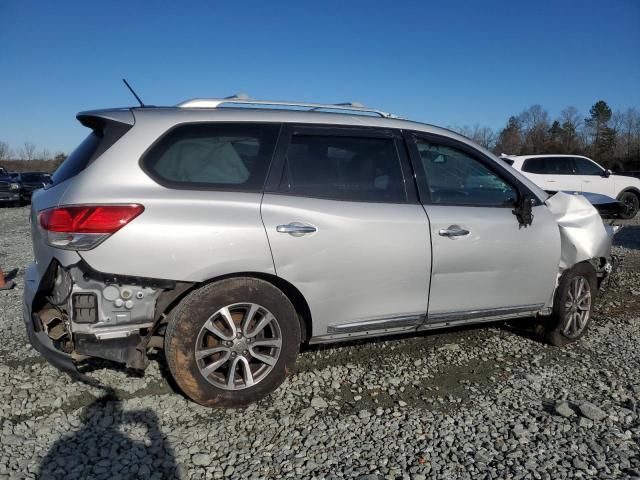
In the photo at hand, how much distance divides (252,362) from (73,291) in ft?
3.78

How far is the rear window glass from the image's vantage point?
282 cm

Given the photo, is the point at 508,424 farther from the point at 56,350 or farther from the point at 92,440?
the point at 56,350

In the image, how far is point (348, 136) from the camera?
3305mm

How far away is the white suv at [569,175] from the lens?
1320 cm

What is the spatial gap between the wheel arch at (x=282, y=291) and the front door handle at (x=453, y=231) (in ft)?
3.62

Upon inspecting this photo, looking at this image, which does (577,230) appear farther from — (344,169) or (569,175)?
(569,175)

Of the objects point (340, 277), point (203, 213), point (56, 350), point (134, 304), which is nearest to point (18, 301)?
point (56, 350)

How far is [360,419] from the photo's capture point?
2889 mm

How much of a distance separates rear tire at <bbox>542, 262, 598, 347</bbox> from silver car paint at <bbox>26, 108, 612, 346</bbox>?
237 mm

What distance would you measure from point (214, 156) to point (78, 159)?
2.76 feet

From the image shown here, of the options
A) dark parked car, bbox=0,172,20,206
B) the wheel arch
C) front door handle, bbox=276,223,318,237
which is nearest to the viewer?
the wheel arch

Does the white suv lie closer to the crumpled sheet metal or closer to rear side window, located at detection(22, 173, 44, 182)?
the crumpled sheet metal

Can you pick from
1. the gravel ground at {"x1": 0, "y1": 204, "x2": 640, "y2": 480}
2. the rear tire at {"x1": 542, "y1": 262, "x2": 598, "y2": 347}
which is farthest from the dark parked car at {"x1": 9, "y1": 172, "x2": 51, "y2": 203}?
the rear tire at {"x1": 542, "y1": 262, "x2": 598, "y2": 347}

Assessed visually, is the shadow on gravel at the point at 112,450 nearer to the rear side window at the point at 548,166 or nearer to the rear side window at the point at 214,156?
the rear side window at the point at 214,156
